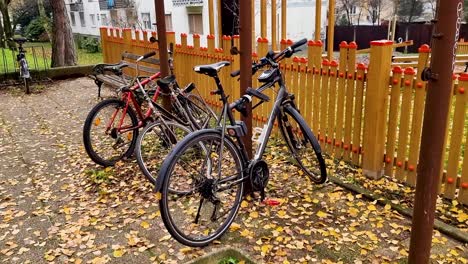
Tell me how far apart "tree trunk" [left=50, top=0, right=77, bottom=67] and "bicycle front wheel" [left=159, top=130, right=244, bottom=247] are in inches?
411

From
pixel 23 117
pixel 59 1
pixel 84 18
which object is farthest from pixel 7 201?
pixel 84 18

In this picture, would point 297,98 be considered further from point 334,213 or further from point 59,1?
point 59,1

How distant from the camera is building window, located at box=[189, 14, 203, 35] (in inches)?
810

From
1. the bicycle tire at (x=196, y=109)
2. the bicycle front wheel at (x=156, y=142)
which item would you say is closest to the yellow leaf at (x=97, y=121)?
the bicycle front wheel at (x=156, y=142)

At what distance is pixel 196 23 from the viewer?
68.6 feet

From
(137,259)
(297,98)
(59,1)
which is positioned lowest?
(137,259)

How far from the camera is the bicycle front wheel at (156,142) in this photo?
3.94 m

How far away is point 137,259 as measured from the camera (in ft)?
9.62

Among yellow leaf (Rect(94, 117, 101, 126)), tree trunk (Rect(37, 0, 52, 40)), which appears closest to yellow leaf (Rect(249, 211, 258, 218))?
yellow leaf (Rect(94, 117, 101, 126))

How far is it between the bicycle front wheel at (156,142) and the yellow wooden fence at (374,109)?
1601mm

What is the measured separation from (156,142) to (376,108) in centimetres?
249

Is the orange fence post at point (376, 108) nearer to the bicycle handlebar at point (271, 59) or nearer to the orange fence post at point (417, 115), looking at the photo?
the orange fence post at point (417, 115)

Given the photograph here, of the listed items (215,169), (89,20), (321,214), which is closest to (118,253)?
(215,169)

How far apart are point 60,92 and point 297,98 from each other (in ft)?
21.2
